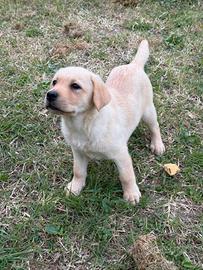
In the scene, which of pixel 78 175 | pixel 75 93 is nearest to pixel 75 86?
pixel 75 93

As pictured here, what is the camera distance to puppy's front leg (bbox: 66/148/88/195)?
11.8 feet

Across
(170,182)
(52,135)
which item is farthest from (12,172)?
(170,182)

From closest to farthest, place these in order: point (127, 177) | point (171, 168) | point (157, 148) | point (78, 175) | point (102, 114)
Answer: point (102, 114)
point (127, 177)
point (78, 175)
point (171, 168)
point (157, 148)

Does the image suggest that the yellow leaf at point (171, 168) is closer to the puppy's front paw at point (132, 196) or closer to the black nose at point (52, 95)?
the puppy's front paw at point (132, 196)

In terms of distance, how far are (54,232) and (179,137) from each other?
4.98 feet

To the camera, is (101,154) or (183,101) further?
(183,101)

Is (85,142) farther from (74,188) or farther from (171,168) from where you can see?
(171,168)

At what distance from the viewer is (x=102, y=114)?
3.30 meters

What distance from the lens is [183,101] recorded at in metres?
4.70

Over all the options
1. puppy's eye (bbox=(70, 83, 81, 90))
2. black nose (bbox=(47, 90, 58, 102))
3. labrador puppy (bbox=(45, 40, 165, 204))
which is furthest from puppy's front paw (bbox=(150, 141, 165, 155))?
black nose (bbox=(47, 90, 58, 102))

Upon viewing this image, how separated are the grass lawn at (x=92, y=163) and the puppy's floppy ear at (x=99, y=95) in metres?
0.81

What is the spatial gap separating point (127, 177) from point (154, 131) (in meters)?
0.71

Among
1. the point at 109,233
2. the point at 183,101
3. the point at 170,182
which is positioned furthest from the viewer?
the point at 183,101

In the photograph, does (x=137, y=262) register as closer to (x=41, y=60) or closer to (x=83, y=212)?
(x=83, y=212)
